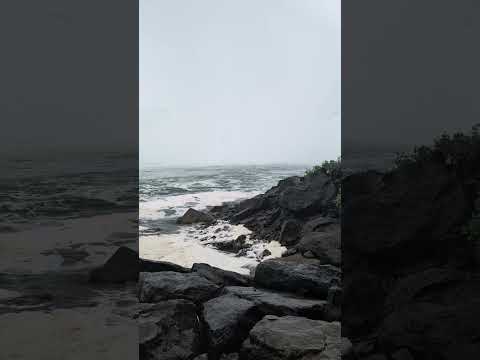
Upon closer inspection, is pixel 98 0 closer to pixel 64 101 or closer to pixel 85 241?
pixel 64 101

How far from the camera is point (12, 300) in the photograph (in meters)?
1.95

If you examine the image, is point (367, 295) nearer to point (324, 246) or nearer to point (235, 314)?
point (235, 314)

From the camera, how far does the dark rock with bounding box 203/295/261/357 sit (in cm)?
260

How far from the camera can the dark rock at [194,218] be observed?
5391 mm

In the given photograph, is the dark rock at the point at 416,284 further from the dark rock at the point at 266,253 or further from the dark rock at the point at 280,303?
the dark rock at the point at 266,253

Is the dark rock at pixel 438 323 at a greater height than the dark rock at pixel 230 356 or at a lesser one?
greater

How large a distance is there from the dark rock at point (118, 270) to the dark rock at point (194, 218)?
3.23 metres

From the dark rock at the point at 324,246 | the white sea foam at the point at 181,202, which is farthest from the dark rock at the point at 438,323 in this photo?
the white sea foam at the point at 181,202

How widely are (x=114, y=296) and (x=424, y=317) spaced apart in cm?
216

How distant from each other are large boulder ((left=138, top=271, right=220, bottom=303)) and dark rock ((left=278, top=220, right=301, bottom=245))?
7.41 ft

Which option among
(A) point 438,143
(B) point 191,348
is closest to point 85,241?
(B) point 191,348

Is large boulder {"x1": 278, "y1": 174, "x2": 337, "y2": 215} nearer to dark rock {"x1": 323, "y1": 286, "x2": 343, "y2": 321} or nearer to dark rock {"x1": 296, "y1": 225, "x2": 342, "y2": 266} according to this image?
dark rock {"x1": 296, "y1": 225, "x2": 342, "y2": 266}

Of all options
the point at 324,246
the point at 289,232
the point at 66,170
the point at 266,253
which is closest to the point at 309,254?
the point at 324,246

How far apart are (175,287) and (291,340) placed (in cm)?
115
